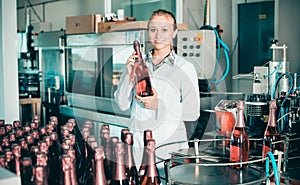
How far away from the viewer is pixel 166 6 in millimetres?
3646

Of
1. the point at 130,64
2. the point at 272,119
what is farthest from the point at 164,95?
the point at 272,119

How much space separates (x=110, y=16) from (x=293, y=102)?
1.80 meters

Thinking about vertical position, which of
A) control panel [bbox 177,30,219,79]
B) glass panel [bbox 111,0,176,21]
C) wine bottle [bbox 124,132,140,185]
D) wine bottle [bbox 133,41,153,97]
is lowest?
wine bottle [bbox 124,132,140,185]

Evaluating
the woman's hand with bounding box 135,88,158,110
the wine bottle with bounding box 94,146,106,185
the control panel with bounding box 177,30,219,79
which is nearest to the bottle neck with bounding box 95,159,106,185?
the wine bottle with bounding box 94,146,106,185

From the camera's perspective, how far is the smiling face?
1.87m

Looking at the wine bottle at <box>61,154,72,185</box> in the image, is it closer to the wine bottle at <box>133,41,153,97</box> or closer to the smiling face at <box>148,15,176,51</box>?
the wine bottle at <box>133,41,153,97</box>

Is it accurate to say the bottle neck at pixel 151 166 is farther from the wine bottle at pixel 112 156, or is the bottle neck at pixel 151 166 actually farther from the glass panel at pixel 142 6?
the glass panel at pixel 142 6

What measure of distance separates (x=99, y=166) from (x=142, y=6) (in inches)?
118

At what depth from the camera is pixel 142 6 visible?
3.74 metres

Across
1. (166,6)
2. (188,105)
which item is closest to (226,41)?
(166,6)

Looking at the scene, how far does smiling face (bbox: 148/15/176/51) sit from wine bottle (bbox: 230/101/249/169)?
0.81 metres

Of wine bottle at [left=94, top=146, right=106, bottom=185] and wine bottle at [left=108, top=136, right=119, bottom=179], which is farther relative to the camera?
wine bottle at [left=108, top=136, right=119, bottom=179]

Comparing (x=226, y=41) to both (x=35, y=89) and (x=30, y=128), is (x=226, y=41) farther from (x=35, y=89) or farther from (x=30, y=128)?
(x=30, y=128)

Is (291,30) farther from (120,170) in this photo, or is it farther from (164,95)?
(120,170)
